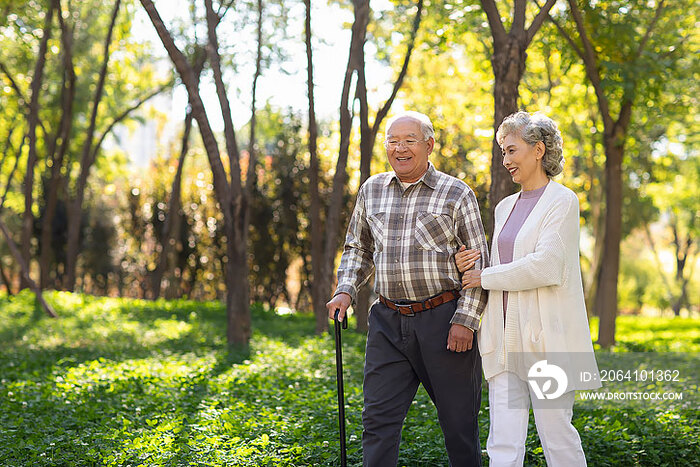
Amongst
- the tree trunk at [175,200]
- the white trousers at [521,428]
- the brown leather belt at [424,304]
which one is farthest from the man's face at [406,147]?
the tree trunk at [175,200]

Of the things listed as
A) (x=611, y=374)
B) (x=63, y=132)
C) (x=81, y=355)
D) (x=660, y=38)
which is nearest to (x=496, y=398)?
(x=611, y=374)

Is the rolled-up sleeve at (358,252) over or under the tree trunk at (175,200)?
under

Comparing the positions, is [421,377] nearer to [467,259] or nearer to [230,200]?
[467,259]

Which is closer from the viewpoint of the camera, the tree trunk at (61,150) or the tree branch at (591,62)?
the tree branch at (591,62)

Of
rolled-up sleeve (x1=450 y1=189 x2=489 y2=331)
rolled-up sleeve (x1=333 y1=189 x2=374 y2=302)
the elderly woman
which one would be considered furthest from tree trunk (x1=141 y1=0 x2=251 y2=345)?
the elderly woman

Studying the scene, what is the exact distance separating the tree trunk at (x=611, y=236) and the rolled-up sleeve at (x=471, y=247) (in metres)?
9.77

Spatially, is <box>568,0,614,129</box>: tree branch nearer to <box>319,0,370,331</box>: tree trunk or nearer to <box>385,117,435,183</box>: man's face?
<box>319,0,370,331</box>: tree trunk

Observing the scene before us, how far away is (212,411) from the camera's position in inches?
256

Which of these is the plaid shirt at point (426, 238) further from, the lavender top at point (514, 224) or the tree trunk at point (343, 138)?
the tree trunk at point (343, 138)

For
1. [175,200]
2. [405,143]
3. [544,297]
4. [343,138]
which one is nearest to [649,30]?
[343,138]

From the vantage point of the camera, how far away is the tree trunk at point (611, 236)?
1343 cm

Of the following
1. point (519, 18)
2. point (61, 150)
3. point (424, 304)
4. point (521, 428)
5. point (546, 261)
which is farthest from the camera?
point (61, 150)

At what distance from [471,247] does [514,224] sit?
0.83ft

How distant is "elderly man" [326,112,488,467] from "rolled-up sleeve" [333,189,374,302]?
0.61 feet
